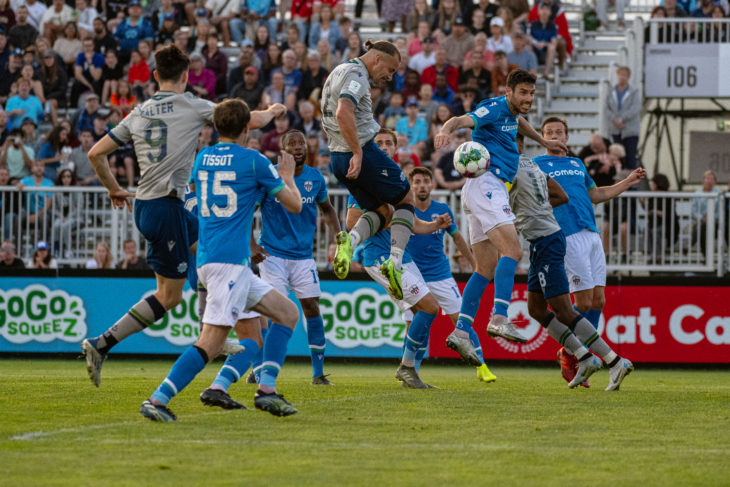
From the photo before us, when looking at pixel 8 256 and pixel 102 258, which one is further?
pixel 102 258

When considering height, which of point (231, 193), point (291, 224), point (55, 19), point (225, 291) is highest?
point (55, 19)

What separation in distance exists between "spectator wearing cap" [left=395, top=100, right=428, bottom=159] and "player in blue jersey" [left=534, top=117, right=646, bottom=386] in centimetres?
830

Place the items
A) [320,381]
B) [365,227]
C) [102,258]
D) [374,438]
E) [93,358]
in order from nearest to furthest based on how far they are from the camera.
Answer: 1. [374,438]
2. [93,358]
3. [365,227]
4. [320,381]
5. [102,258]

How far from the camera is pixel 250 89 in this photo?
72.2ft

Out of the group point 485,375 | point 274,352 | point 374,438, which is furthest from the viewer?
point 485,375

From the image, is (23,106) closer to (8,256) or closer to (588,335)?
(8,256)

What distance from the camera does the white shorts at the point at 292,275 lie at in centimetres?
1201

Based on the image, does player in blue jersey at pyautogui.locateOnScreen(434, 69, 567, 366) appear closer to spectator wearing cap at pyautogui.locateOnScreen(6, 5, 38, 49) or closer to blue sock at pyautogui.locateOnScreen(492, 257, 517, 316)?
blue sock at pyautogui.locateOnScreen(492, 257, 517, 316)

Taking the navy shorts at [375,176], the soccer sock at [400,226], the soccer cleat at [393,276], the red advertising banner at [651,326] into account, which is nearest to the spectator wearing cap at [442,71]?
the red advertising banner at [651,326]

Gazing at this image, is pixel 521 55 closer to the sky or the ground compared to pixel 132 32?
closer to the ground

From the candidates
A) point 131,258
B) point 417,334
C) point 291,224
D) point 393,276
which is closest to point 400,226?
point 393,276

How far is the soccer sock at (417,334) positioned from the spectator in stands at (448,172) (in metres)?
7.74

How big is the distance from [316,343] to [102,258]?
24.7 feet

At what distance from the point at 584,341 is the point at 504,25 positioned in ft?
41.9
